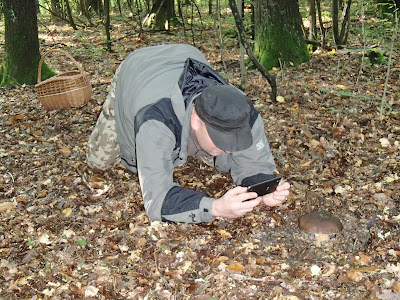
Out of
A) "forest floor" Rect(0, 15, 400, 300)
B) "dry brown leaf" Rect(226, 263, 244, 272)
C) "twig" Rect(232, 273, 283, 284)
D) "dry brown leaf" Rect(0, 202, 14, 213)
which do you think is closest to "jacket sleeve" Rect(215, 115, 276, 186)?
"forest floor" Rect(0, 15, 400, 300)

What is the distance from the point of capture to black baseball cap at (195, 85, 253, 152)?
2805 millimetres

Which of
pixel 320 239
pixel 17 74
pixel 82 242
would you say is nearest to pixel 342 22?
pixel 320 239

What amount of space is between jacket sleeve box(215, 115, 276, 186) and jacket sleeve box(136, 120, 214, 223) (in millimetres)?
786

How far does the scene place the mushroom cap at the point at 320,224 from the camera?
3465 mm

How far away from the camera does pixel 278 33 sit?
7.05 m

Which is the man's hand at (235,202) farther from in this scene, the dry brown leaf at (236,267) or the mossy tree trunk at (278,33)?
the mossy tree trunk at (278,33)

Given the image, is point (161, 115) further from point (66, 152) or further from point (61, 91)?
point (61, 91)

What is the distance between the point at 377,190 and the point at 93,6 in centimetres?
1870

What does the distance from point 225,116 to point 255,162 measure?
1.07 meters

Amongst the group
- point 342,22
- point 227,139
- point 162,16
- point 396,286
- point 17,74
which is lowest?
point 396,286

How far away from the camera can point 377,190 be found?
403 centimetres

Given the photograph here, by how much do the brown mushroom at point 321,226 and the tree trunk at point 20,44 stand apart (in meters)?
6.18

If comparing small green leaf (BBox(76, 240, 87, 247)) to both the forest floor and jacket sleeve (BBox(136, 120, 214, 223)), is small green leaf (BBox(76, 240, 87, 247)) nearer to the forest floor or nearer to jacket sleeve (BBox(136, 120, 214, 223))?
the forest floor

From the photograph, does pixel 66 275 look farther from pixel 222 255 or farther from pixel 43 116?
pixel 43 116
